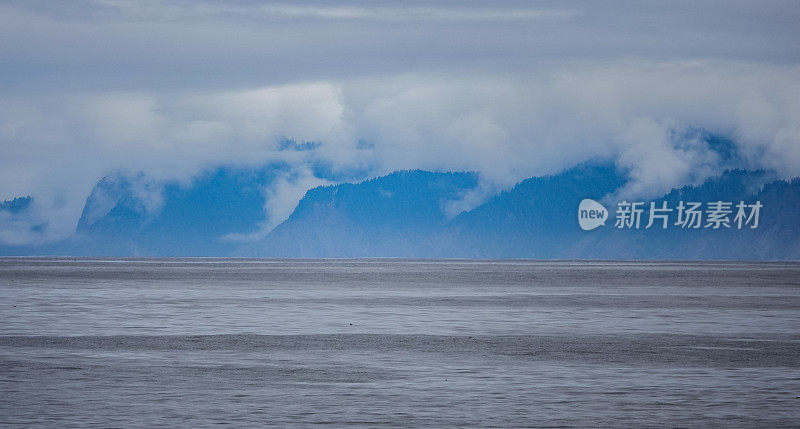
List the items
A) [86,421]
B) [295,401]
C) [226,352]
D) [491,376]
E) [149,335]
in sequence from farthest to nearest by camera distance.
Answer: [149,335]
[226,352]
[491,376]
[295,401]
[86,421]

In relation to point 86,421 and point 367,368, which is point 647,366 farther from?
point 86,421

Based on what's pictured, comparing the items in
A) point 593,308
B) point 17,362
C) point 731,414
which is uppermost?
point 593,308

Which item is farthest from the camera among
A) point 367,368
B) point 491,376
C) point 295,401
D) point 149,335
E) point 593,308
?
point 593,308

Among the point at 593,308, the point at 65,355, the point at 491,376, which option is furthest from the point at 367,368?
the point at 593,308

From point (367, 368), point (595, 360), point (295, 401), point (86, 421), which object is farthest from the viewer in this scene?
point (595, 360)

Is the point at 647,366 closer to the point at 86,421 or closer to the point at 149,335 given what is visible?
the point at 86,421

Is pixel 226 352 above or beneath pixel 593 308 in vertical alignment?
beneath

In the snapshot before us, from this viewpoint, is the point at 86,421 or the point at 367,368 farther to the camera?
the point at 367,368

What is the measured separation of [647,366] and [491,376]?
4.64 metres

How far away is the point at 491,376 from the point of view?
25.8 metres

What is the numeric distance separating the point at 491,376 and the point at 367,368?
10.8 ft

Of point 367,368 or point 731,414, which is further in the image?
point 367,368

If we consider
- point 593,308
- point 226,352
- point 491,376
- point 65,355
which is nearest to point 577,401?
point 491,376

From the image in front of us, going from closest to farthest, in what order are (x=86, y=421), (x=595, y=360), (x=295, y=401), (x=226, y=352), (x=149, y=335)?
1. (x=86, y=421)
2. (x=295, y=401)
3. (x=595, y=360)
4. (x=226, y=352)
5. (x=149, y=335)
